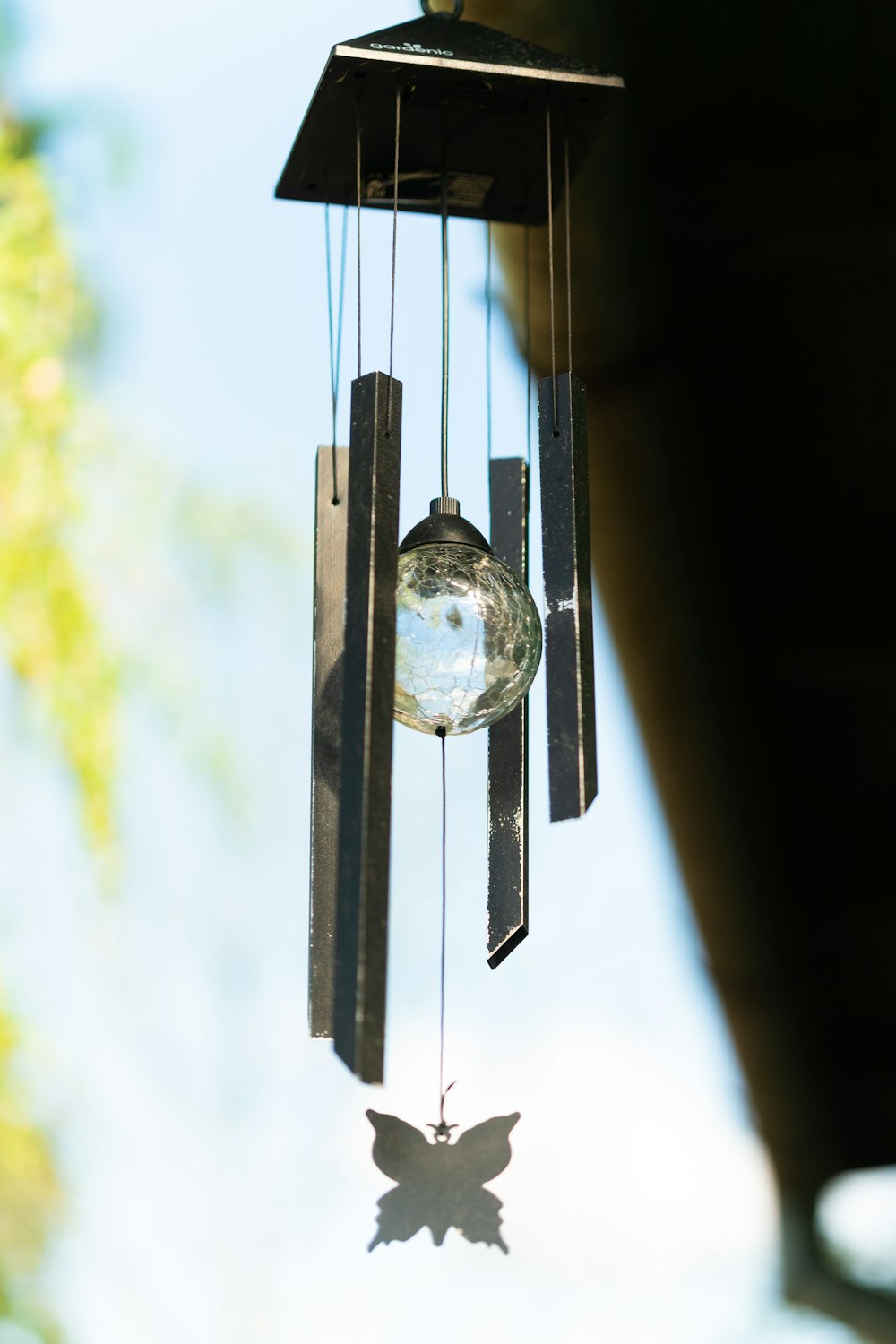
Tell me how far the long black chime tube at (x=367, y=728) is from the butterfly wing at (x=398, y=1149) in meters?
0.32

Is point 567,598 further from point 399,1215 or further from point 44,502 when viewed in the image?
point 44,502

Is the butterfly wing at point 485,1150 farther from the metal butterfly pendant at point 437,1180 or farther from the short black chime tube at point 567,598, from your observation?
the short black chime tube at point 567,598

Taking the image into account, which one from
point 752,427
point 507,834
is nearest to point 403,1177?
point 507,834

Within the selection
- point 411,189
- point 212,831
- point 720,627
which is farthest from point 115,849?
point 411,189

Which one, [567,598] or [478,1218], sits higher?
[567,598]

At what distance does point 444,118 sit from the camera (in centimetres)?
141

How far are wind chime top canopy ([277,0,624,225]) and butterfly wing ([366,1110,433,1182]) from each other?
0.79 m

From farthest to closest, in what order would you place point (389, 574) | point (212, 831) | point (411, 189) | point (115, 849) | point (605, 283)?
point (212, 831)
point (115, 849)
point (605, 283)
point (411, 189)
point (389, 574)

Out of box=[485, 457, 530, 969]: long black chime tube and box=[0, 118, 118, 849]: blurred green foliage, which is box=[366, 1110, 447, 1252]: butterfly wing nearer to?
box=[485, 457, 530, 969]: long black chime tube

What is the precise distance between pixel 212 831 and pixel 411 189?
3.68 metres

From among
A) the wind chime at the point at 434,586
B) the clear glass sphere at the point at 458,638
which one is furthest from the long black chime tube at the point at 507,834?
the clear glass sphere at the point at 458,638

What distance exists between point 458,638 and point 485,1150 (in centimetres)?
40

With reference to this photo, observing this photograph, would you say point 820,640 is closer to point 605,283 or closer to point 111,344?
point 605,283

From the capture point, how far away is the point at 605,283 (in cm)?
205
